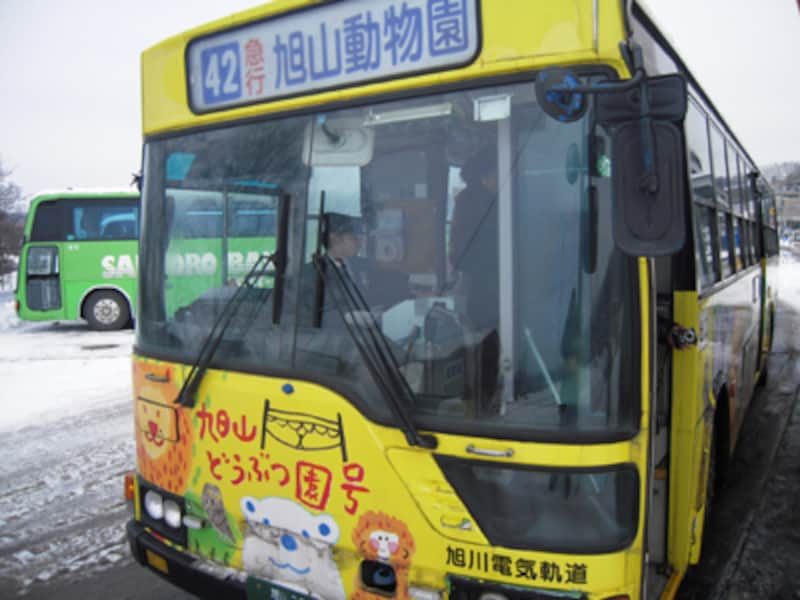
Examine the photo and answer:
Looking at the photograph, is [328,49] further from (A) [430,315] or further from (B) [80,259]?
(B) [80,259]

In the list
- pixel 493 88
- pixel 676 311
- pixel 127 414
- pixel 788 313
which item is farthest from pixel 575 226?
pixel 788 313

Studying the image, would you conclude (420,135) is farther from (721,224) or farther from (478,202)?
(721,224)

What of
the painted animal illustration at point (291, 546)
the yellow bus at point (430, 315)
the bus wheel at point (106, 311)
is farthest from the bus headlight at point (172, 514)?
the bus wheel at point (106, 311)

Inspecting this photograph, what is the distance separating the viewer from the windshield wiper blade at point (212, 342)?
269 cm

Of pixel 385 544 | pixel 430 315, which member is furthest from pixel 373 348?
pixel 385 544

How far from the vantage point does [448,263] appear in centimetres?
238

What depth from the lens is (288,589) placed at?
2.54 m

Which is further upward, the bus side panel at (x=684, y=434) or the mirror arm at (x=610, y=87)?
the mirror arm at (x=610, y=87)

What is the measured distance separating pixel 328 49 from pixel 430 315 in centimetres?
112

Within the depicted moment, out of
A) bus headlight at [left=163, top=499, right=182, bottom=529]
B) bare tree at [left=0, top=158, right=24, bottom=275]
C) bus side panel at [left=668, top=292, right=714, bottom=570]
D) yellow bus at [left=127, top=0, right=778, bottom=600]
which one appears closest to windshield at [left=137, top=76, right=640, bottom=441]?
yellow bus at [left=127, top=0, right=778, bottom=600]

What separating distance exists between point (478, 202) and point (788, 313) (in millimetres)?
17329

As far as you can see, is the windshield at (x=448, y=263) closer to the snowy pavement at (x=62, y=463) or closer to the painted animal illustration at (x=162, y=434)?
the painted animal illustration at (x=162, y=434)

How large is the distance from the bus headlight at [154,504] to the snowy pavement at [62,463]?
1249 mm

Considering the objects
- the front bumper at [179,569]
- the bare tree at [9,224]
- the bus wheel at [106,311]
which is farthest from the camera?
the bare tree at [9,224]
